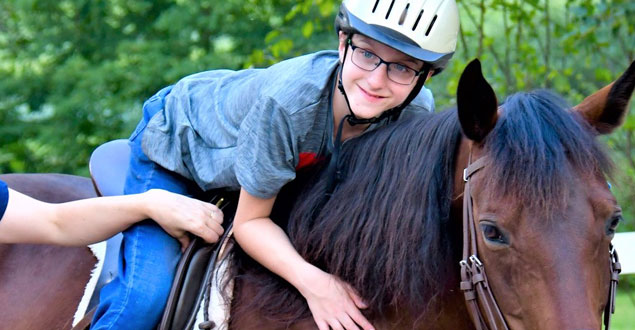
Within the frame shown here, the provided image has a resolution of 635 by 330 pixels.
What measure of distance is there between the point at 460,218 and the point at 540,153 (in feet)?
1.07

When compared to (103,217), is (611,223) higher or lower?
higher

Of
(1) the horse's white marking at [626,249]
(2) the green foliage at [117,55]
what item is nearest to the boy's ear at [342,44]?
(1) the horse's white marking at [626,249]

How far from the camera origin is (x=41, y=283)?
3.02 metres

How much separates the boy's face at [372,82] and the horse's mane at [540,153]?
0.40 meters

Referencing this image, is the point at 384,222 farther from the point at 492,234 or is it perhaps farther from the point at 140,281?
the point at 140,281

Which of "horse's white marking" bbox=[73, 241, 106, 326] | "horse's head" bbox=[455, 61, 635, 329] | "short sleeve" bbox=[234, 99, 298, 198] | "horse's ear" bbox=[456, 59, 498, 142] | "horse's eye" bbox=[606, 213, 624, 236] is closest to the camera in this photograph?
"horse's head" bbox=[455, 61, 635, 329]

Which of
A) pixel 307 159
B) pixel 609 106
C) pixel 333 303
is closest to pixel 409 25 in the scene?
pixel 307 159

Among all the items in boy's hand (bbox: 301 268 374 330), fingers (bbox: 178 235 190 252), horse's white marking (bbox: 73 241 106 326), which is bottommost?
horse's white marking (bbox: 73 241 106 326)

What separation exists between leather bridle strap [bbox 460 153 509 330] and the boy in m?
Answer: 0.38

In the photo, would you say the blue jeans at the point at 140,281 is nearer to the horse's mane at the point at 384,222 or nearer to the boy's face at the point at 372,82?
the horse's mane at the point at 384,222

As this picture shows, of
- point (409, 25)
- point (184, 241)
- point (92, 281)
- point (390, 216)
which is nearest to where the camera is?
point (390, 216)

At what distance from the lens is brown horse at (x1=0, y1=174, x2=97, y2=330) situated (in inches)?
116

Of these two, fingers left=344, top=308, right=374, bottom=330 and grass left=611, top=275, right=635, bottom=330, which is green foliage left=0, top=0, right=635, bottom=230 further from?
fingers left=344, top=308, right=374, bottom=330

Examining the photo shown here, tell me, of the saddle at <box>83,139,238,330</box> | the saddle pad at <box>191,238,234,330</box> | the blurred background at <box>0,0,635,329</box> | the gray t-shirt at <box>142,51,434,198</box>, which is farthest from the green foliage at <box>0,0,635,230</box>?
the saddle pad at <box>191,238,234,330</box>
